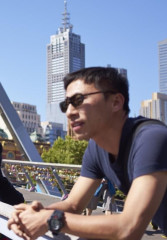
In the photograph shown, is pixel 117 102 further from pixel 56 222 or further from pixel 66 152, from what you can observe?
pixel 66 152

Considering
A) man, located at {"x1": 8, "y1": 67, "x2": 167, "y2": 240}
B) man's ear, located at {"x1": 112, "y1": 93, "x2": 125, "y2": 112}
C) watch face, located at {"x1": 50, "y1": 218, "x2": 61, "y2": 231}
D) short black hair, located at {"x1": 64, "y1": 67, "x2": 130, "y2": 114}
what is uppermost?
short black hair, located at {"x1": 64, "y1": 67, "x2": 130, "y2": 114}

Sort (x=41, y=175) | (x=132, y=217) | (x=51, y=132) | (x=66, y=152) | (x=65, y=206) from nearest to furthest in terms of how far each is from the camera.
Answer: (x=132, y=217) < (x=65, y=206) < (x=41, y=175) < (x=66, y=152) < (x=51, y=132)

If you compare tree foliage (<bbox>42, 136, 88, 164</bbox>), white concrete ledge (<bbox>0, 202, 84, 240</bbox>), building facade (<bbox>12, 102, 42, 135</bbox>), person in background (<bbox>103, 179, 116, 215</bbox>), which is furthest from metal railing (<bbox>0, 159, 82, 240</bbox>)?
building facade (<bbox>12, 102, 42, 135</bbox>)

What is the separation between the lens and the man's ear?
171cm

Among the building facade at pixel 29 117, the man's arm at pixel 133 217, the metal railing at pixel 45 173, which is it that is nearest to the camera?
the man's arm at pixel 133 217

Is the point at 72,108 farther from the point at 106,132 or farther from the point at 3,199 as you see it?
the point at 3,199

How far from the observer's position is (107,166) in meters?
1.77

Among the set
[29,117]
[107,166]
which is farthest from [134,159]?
[29,117]

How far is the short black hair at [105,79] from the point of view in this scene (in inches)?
67.7

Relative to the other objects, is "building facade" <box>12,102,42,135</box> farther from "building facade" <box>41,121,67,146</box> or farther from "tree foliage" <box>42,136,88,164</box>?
"tree foliage" <box>42,136,88,164</box>

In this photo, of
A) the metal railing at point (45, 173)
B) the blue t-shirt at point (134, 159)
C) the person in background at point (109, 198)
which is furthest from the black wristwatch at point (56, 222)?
the metal railing at point (45, 173)

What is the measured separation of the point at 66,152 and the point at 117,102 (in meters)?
43.3

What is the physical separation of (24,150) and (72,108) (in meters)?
14.7

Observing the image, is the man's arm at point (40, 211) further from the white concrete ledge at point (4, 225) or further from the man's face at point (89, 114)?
the man's face at point (89, 114)
